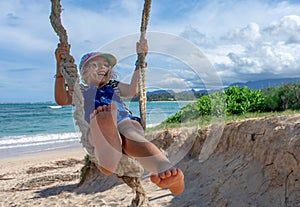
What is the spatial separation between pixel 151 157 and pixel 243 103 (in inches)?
218

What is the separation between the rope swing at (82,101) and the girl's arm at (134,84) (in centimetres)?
4

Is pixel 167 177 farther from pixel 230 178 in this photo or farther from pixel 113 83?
pixel 230 178

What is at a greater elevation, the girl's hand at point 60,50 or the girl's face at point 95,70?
the girl's hand at point 60,50

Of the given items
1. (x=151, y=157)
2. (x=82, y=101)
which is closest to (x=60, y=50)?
(x=82, y=101)

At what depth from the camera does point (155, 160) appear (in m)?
2.46

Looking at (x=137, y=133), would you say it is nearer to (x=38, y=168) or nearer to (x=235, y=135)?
(x=235, y=135)

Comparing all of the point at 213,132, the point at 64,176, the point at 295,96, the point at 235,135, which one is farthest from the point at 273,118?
the point at 64,176

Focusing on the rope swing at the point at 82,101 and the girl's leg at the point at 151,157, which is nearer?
the girl's leg at the point at 151,157

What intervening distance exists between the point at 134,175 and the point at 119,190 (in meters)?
3.79

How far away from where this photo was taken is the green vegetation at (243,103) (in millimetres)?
6980

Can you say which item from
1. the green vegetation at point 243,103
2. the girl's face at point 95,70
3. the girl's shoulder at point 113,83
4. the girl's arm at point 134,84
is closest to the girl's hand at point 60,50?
the girl's face at point 95,70

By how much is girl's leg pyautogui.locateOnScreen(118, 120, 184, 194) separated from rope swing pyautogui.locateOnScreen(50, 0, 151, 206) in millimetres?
116

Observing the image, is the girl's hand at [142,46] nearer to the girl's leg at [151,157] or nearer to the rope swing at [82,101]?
the rope swing at [82,101]

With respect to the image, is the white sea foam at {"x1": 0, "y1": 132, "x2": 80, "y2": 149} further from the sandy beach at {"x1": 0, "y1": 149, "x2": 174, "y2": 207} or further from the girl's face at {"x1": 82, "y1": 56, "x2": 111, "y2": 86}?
the girl's face at {"x1": 82, "y1": 56, "x2": 111, "y2": 86}
